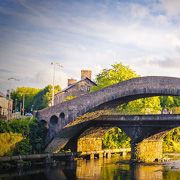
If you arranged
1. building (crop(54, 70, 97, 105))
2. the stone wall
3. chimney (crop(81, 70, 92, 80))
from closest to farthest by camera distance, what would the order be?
the stone wall → building (crop(54, 70, 97, 105)) → chimney (crop(81, 70, 92, 80))

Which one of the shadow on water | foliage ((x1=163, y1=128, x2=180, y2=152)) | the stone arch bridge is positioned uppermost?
the stone arch bridge

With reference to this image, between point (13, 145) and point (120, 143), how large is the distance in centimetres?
2012

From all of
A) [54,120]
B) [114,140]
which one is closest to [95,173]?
[54,120]

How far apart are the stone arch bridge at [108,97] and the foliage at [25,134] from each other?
1.06m

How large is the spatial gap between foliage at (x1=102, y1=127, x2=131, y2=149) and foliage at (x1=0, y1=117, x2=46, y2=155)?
12167 millimetres

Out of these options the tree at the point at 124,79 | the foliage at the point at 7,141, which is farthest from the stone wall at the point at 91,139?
the foliage at the point at 7,141

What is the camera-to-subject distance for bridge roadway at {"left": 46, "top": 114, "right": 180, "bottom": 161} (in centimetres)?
3681

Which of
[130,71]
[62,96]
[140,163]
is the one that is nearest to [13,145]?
[140,163]

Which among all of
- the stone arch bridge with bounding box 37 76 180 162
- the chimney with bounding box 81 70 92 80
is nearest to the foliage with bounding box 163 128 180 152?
the stone arch bridge with bounding box 37 76 180 162

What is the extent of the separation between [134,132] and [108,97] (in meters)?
9.60

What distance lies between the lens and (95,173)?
1182 inches

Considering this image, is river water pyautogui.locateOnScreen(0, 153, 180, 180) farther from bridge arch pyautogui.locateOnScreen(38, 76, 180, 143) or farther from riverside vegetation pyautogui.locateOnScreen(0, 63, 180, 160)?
bridge arch pyautogui.locateOnScreen(38, 76, 180, 143)

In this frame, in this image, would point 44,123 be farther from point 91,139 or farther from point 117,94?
point 117,94

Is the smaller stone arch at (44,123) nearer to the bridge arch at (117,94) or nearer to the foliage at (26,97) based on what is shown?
the bridge arch at (117,94)
